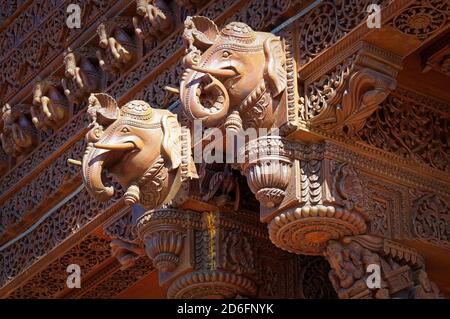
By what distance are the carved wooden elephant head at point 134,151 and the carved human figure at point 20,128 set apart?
1.60m

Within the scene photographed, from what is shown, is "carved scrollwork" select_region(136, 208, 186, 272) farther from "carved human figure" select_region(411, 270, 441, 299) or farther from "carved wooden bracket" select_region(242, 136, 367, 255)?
"carved human figure" select_region(411, 270, 441, 299)

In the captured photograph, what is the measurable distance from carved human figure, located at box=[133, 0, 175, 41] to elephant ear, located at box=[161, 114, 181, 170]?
743 millimetres

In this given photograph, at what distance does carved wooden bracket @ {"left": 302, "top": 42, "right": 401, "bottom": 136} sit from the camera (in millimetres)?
7086

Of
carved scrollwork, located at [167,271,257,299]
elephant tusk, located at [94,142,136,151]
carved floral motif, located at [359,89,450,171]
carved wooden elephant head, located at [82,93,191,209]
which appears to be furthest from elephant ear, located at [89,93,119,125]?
carved floral motif, located at [359,89,450,171]

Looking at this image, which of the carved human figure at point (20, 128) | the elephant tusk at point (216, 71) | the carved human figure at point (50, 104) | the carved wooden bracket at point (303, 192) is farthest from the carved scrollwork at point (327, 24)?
the carved human figure at point (20, 128)

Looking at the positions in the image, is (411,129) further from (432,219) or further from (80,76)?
(80,76)

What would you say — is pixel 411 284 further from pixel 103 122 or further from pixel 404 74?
pixel 103 122

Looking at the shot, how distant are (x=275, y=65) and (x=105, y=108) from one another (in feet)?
2.57

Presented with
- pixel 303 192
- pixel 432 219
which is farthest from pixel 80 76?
pixel 432 219

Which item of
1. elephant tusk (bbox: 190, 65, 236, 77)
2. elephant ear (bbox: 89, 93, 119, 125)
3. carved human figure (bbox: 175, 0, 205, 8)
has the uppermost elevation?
carved human figure (bbox: 175, 0, 205, 8)

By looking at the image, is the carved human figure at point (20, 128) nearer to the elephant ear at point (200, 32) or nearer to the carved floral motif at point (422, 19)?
the elephant ear at point (200, 32)

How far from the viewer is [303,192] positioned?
7141 millimetres

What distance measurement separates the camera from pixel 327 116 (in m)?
7.18

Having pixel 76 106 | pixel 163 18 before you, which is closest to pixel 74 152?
pixel 76 106
